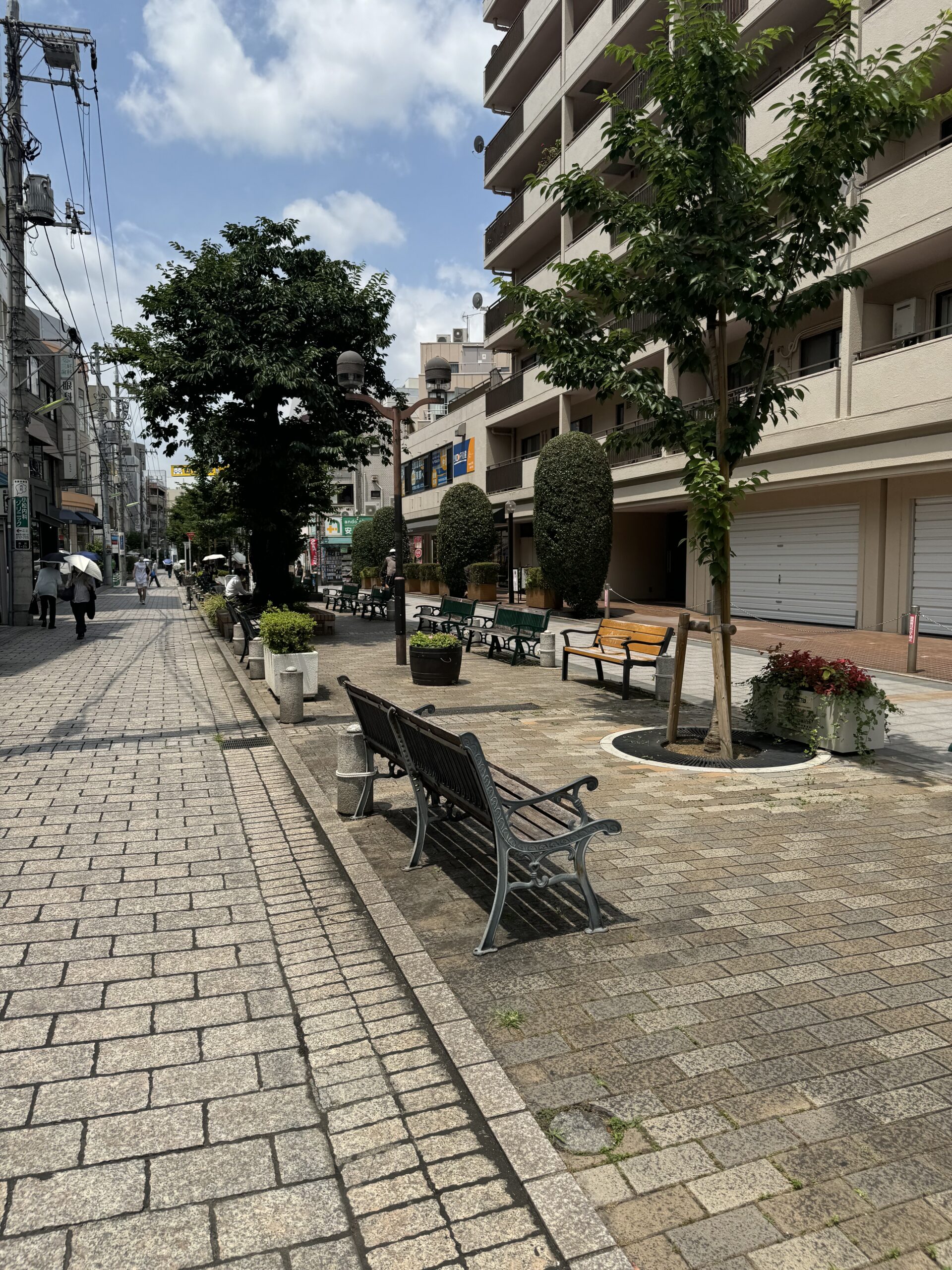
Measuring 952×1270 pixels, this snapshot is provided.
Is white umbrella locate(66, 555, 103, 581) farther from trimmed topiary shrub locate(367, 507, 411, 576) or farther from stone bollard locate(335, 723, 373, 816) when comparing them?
trimmed topiary shrub locate(367, 507, 411, 576)

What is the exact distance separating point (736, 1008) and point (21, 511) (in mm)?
22084

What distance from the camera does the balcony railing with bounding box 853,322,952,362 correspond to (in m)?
16.0

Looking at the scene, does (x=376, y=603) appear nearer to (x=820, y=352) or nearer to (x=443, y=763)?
(x=820, y=352)

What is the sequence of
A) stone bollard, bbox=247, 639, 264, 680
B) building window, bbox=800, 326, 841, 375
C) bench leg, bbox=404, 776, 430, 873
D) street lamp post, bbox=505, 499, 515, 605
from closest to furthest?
1. bench leg, bbox=404, 776, 430, 873
2. stone bollard, bbox=247, 639, 264, 680
3. building window, bbox=800, 326, 841, 375
4. street lamp post, bbox=505, 499, 515, 605

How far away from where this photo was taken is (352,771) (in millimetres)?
6023

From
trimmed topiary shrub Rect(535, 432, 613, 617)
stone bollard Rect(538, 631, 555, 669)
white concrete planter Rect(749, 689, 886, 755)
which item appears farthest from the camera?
trimmed topiary shrub Rect(535, 432, 613, 617)

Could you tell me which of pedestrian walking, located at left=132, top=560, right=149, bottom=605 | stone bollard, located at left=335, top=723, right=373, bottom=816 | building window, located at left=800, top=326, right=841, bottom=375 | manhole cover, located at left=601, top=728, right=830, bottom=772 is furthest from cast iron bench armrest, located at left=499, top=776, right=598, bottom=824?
pedestrian walking, located at left=132, top=560, right=149, bottom=605

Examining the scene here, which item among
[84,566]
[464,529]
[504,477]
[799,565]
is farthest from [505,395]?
[84,566]

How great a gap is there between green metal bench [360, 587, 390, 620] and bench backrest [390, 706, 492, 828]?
18045mm

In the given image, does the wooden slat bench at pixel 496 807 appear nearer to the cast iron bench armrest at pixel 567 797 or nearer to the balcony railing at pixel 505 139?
the cast iron bench armrest at pixel 567 797

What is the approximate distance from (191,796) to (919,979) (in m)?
5.04

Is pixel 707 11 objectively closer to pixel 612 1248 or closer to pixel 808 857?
pixel 808 857

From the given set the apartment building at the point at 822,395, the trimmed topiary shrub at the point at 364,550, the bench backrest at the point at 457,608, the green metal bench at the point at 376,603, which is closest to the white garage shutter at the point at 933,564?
the apartment building at the point at 822,395

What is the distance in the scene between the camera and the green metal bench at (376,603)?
2338cm
